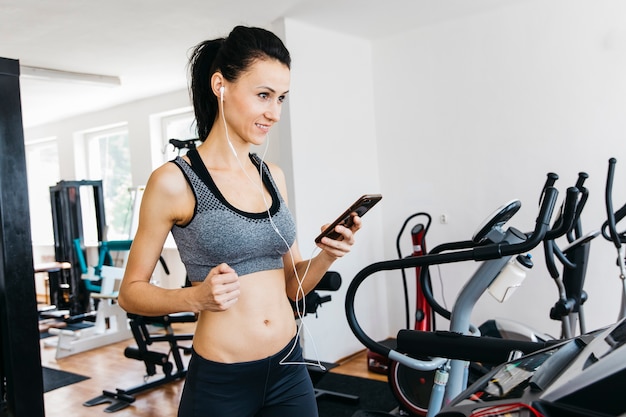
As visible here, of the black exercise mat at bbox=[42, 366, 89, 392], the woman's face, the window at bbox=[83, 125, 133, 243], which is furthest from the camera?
the window at bbox=[83, 125, 133, 243]

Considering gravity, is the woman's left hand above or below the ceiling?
below

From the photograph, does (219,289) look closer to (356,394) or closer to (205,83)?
(205,83)

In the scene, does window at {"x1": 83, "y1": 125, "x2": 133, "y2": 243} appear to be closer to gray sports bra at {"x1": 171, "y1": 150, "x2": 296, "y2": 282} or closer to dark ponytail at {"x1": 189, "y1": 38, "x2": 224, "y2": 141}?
dark ponytail at {"x1": 189, "y1": 38, "x2": 224, "y2": 141}

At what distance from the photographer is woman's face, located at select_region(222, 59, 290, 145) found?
120cm

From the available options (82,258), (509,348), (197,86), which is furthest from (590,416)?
(82,258)

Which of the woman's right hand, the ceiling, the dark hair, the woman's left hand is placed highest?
the ceiling

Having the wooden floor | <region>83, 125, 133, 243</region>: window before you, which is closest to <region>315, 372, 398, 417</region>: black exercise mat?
the wooden floor

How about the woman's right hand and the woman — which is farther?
the woman

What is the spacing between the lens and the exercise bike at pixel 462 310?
3.57ft

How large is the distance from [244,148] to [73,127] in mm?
6616

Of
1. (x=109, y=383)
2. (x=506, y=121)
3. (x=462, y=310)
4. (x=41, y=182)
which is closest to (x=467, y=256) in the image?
(x=462, y=310)

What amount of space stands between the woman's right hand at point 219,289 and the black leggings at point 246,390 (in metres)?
0.21

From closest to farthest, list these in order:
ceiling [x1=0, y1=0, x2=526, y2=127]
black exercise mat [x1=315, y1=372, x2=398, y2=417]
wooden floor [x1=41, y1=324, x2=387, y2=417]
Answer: black exercise mat [x1=315, y1=372, x2=398, y2=417] → wooden floor [x1=41, y1=324, x2=387, y2=417] → ceiling [x1=0, y1=0, x2=526, y2=127]

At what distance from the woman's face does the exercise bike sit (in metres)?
0.40
